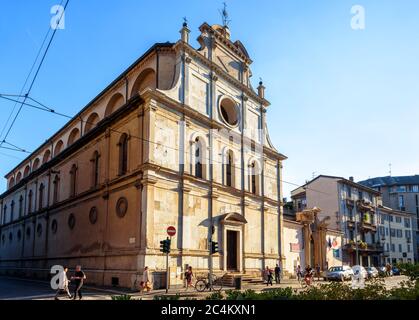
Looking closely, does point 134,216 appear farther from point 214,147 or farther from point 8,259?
point 8,259

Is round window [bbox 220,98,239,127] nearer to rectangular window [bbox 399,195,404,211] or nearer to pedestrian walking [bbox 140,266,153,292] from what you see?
pedestrian walking [bbox 140,266,153,292]

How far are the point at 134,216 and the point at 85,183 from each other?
9114mm

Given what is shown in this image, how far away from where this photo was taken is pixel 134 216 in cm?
2248

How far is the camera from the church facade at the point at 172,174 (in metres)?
22.7

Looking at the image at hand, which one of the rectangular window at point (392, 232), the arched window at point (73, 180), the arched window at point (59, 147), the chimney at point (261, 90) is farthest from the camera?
the rectangular window at point (392, 232)

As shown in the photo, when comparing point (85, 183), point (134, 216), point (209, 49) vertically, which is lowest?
point (134, 216)

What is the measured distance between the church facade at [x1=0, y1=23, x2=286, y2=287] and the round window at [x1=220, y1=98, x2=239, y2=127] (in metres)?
0.09

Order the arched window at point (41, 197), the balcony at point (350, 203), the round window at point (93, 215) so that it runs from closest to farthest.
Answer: the round window at point (93, 215), the arched window at point (41, 197), the balcony at point (350, 203)

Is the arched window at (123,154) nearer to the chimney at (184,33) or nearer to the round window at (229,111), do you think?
the chimney at (184,33)

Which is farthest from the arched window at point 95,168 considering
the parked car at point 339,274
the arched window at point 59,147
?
the parked car at point 339,274

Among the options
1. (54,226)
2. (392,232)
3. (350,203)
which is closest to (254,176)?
(54,226)

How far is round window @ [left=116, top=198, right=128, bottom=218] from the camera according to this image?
23522 mm

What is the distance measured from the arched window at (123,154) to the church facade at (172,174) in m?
0.07
